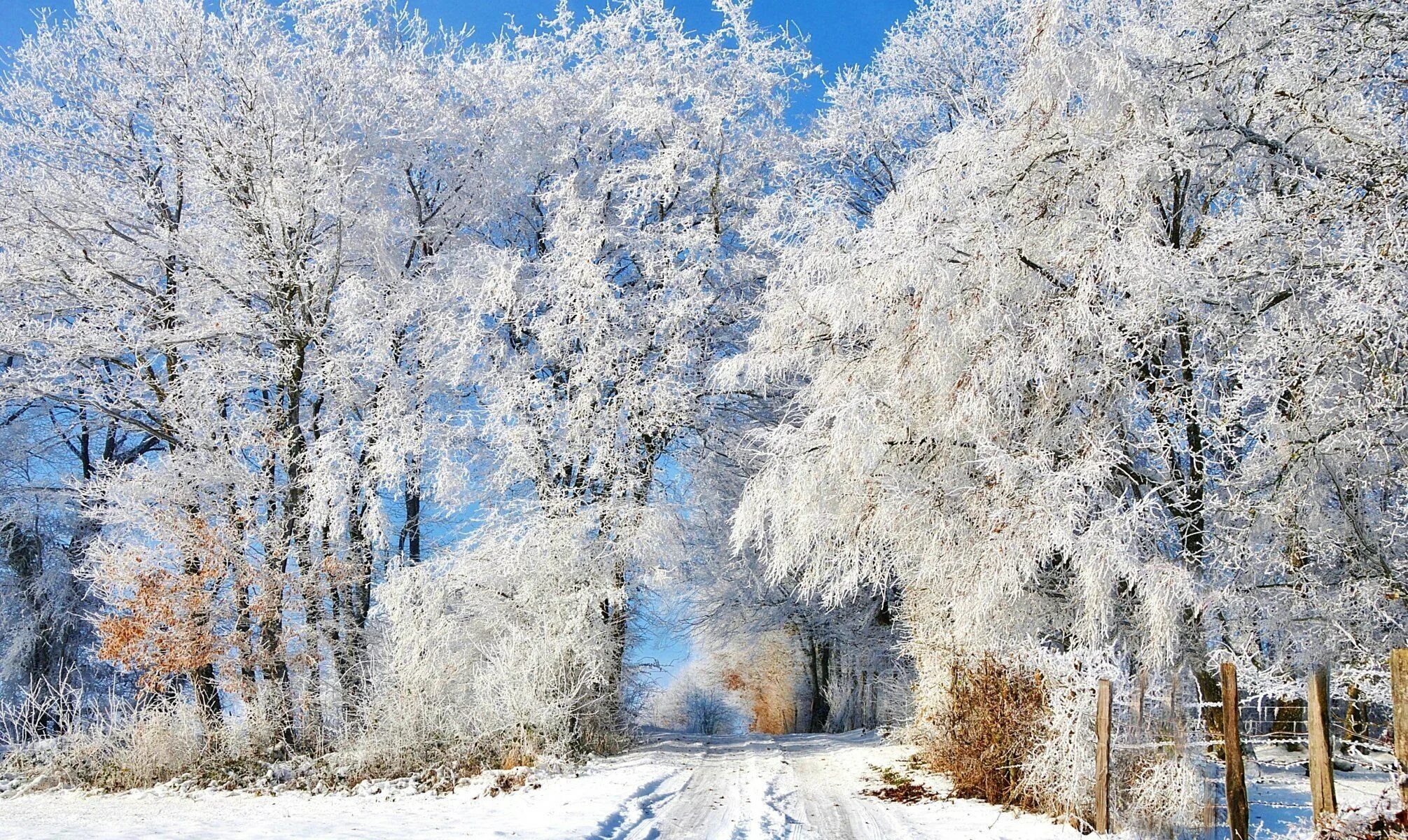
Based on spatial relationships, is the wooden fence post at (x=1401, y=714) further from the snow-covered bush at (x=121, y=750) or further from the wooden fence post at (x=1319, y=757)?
the snow-covered bush at (x=121, y=750)

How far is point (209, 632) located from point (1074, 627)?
11.5 m

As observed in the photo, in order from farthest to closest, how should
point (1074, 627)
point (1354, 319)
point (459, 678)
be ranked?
point (459, 678)
point (1074, 627)
point (1354, 319)

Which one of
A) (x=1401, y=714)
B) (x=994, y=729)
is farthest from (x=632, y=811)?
(x=1401, y=714)

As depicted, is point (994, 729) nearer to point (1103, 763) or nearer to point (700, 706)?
point (1103, 763)

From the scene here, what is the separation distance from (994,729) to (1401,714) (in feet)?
13.7

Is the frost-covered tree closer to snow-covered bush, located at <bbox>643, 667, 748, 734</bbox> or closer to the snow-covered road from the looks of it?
the snow-covered road

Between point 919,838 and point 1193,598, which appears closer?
point 919,838

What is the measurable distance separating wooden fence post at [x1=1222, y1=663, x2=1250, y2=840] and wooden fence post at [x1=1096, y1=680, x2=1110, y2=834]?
924 mm

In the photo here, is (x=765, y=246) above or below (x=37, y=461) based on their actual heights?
above

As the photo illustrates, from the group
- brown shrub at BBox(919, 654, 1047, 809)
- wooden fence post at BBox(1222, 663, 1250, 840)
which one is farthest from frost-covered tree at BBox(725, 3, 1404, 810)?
wooden fence post at BBox(1222, 663, 1250, 840)

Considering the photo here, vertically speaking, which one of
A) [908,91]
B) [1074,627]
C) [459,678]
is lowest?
[459,678]

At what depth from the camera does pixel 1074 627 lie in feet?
33.4

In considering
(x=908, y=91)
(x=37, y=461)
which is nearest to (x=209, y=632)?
(x=37, y=461)

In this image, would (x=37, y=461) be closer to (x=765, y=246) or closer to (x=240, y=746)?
(x=240, y=746)
